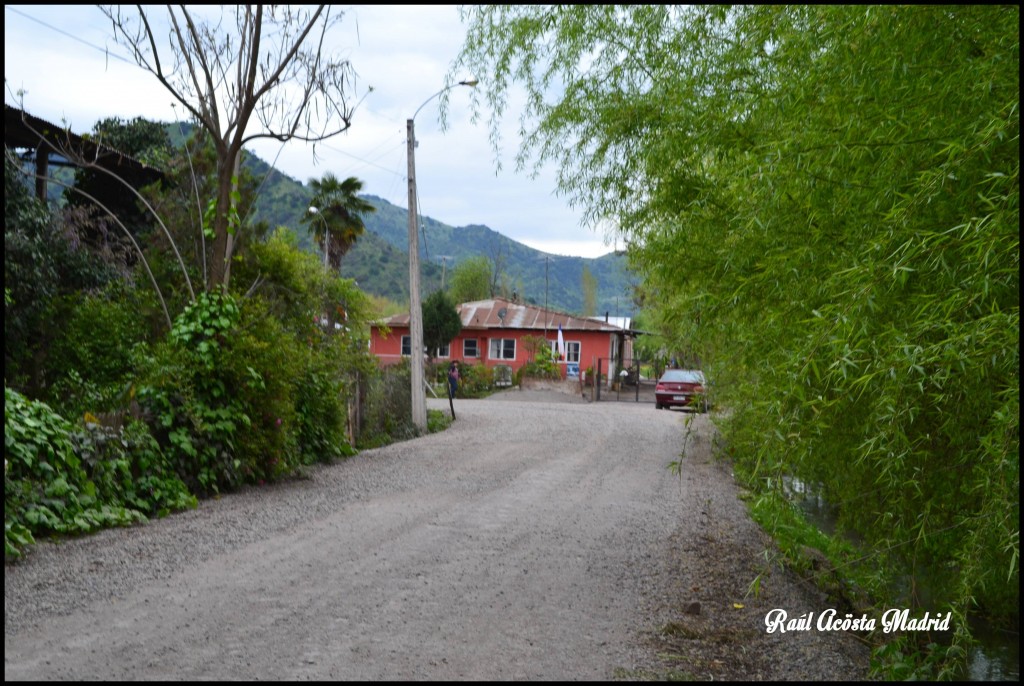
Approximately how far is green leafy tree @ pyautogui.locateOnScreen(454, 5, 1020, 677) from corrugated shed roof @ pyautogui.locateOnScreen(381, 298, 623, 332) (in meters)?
33.9

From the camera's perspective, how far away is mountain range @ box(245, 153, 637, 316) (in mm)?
53625

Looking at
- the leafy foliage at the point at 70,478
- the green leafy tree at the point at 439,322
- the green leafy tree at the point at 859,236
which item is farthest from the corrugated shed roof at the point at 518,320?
the green leafy tree at the point at 859,236

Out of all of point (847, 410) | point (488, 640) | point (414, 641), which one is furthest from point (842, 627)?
point (414, 641)

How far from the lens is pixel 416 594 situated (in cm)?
575

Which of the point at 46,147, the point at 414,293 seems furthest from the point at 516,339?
the point at 46,147

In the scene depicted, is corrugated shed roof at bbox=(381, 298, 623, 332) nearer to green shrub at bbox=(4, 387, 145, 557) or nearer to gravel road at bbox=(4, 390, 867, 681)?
gravel road at bbox=(4, 390, 867, 681)

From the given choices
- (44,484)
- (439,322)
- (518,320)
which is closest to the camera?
(44,484)

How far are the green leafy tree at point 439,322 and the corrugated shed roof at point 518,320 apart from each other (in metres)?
2.57

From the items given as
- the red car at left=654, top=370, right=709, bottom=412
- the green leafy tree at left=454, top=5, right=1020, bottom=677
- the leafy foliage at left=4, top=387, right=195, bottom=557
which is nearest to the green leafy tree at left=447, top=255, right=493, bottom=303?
the red car at left=654, top=370, right=709, bottom=412

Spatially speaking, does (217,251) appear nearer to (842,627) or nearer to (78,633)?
(78,633)

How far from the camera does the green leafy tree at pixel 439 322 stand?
38156 mm

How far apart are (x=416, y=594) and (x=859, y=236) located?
11.5 feet
